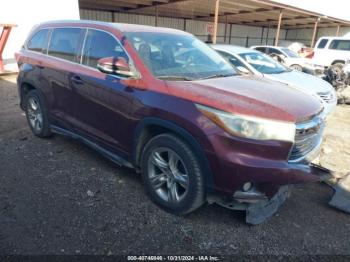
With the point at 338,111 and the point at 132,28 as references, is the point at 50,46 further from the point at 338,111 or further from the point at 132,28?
the point at 338,111

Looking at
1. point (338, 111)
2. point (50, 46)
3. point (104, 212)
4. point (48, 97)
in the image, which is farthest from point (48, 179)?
point (338, 111)

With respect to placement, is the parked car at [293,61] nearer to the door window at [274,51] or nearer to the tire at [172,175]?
the door window at [274,51]

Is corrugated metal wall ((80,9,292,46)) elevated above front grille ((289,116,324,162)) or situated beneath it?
situated beneath

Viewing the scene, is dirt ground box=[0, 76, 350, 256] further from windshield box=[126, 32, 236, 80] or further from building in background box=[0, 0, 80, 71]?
Result: building in background box=[0, 0, 80, 71]

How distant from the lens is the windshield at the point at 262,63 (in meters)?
7.57

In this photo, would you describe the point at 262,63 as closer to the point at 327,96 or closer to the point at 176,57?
the point at 327,96

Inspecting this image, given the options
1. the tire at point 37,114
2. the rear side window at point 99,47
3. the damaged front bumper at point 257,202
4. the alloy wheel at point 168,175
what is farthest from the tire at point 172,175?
the tire at point 37,114

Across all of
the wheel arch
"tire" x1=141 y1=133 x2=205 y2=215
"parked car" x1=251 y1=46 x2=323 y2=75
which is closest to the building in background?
"parked car" x1=251 y1=46 x2=323 y2=75

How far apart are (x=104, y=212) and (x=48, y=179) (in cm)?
105

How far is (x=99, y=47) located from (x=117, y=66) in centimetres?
65

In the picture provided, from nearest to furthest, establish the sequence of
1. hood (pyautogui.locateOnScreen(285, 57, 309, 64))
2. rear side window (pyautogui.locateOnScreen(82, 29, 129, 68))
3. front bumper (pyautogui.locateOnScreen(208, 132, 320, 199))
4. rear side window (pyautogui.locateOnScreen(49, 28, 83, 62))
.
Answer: front bumper (pyautogui.locateOnScreen(208, 132, 320, 199)), rear side window (pyautogui.locateOnScreen(82, 29, 129, 68)), rear side window (pyautogui.locateOnScreen(49, 28, 83, 62)), hood (pyautogui.locateOnScreen(285, 57, 309, 64))

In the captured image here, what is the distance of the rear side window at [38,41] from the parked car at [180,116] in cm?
34

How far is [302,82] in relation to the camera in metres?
6.89

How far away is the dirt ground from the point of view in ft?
8.85
